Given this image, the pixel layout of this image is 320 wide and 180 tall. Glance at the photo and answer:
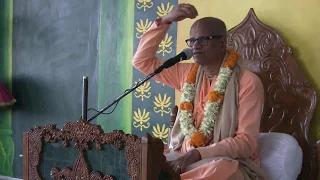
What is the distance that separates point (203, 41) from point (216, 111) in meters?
0.39

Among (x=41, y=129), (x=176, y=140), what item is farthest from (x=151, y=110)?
(x=41, y=129)

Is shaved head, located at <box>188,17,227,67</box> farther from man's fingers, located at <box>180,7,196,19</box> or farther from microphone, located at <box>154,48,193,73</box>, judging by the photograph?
microphone, located at <box>154,48,193,73</box>

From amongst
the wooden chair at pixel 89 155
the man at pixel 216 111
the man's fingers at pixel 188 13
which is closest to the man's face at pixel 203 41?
the man at pixel 216 111

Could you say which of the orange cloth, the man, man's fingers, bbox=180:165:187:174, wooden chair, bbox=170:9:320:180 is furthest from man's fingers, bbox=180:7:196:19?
man's fingers, bbox=180:165:187:174

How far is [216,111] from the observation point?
249 cm

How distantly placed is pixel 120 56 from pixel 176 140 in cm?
161

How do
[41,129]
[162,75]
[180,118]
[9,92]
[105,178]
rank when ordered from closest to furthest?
1. [105,178]
2. [41,129]
3. [180,118]
4. [162,75]
5. [9,92]

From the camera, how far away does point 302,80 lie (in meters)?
3.02

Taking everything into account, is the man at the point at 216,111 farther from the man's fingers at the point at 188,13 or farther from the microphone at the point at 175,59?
Answer: the microphone at the point at 175,59

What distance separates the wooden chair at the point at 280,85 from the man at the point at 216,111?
57 centimetres

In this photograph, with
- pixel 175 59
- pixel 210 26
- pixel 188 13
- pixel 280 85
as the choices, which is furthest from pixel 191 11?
pixel 280 85

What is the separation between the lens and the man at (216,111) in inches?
90.4

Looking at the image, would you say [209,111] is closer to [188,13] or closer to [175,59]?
[175,59]

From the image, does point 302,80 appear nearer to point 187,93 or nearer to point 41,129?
point 187,93
